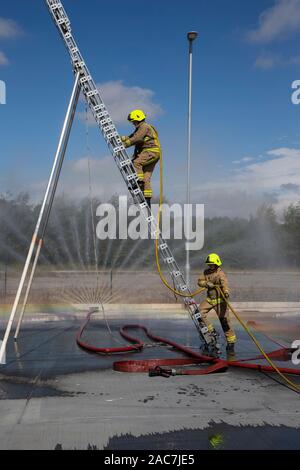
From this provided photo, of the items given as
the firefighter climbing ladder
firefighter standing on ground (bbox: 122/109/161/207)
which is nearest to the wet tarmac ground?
the firefighter climbing ladder

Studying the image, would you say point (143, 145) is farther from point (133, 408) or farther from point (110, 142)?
point (133, 408)

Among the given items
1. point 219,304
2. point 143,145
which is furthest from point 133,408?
point 143,145

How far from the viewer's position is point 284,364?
7.35 meters

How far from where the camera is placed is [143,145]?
8.09m

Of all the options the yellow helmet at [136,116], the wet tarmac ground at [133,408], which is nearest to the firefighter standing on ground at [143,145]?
the yellow helmet at [136,116]

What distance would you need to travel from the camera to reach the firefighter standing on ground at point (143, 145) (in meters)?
7.96

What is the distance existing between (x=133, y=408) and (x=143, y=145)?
4453mm

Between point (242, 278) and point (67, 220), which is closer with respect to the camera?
point (67, 220)

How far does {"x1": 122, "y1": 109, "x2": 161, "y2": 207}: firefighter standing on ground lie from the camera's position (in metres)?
7.96

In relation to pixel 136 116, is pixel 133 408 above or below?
below

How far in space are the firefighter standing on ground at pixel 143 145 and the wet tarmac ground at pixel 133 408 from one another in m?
2.91
